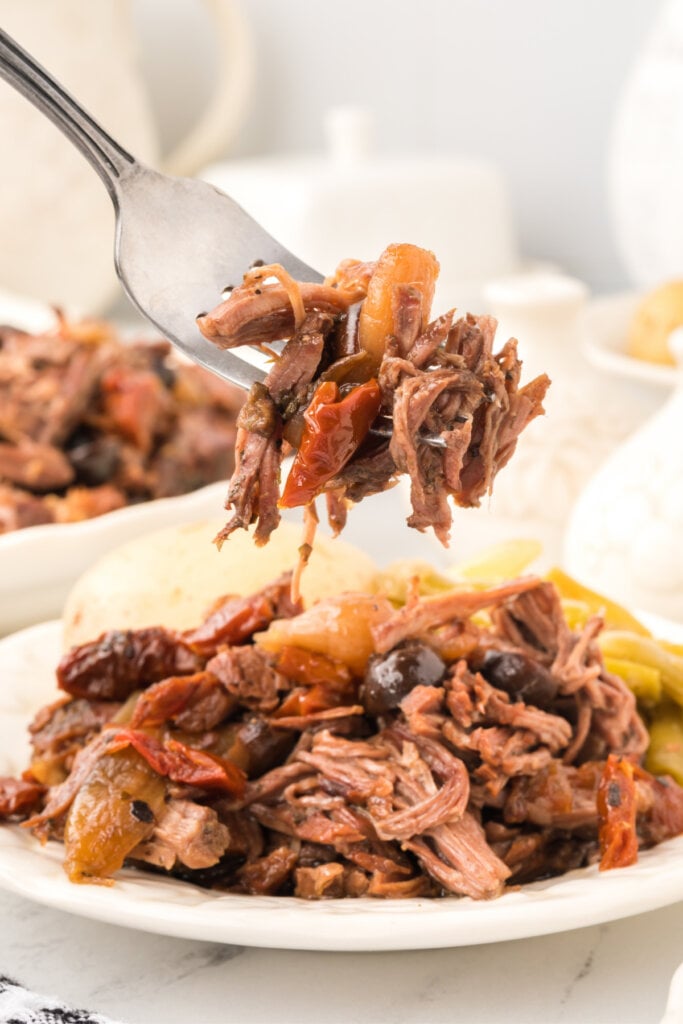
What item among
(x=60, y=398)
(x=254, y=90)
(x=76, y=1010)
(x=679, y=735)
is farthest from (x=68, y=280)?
(x=76, y=1010)

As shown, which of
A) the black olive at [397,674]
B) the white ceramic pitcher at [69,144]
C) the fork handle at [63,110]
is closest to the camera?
the fork handle at [63,110]

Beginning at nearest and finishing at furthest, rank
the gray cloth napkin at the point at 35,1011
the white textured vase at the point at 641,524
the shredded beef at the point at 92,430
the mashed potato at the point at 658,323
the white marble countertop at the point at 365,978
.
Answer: the gray cloth napkin at the point at 35,1011 → the white marble countertop at the point at 365,978 → the white textured vase at the point at 641,524 → the shredded beef at the point at 92,430 → the mashed potato at the point at 658,323

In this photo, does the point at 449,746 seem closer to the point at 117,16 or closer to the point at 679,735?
the point at 679,735

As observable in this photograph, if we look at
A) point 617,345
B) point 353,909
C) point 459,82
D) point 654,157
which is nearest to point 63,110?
point 353,909

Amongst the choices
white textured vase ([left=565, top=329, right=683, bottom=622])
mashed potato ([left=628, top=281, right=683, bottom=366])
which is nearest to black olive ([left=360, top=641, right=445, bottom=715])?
white textured vase ([left=565, top=329, right=683, bottom=622])

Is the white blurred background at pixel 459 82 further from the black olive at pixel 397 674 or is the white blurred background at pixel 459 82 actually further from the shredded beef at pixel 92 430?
the black olive at pixel 397 674

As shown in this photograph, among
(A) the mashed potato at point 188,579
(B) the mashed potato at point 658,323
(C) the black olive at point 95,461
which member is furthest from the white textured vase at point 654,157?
(A) the mashed potato at point 188,579
